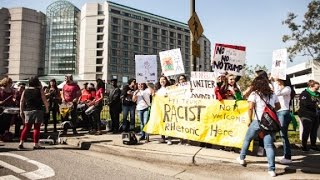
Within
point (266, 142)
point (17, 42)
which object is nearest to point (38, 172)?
point (266, 142)

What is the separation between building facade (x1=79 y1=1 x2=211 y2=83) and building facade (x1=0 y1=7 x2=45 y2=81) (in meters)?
18.3

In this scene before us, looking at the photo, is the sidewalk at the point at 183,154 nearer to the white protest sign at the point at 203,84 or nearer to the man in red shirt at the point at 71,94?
the white protest sign at the point at 203,84

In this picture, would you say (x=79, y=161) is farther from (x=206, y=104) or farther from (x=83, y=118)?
(x=83, y=118)

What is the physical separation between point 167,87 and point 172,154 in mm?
2405

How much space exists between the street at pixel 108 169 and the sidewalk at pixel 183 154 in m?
0.16

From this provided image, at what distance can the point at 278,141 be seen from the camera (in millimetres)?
9961

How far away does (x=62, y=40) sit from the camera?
120688mm

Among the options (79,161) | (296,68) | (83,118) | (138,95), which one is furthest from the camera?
(296,68)

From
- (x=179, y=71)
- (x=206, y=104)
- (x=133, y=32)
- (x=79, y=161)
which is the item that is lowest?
(x=79, y=161)

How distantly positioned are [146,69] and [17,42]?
11827 centimetres

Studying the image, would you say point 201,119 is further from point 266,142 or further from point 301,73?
point 301,73

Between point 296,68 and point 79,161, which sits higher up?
point 296,68

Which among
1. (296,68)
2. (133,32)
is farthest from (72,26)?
(296,68)

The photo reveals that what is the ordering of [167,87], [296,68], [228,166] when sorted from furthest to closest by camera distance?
1. [296,68]
2. [167,87]
3. [228,166]
